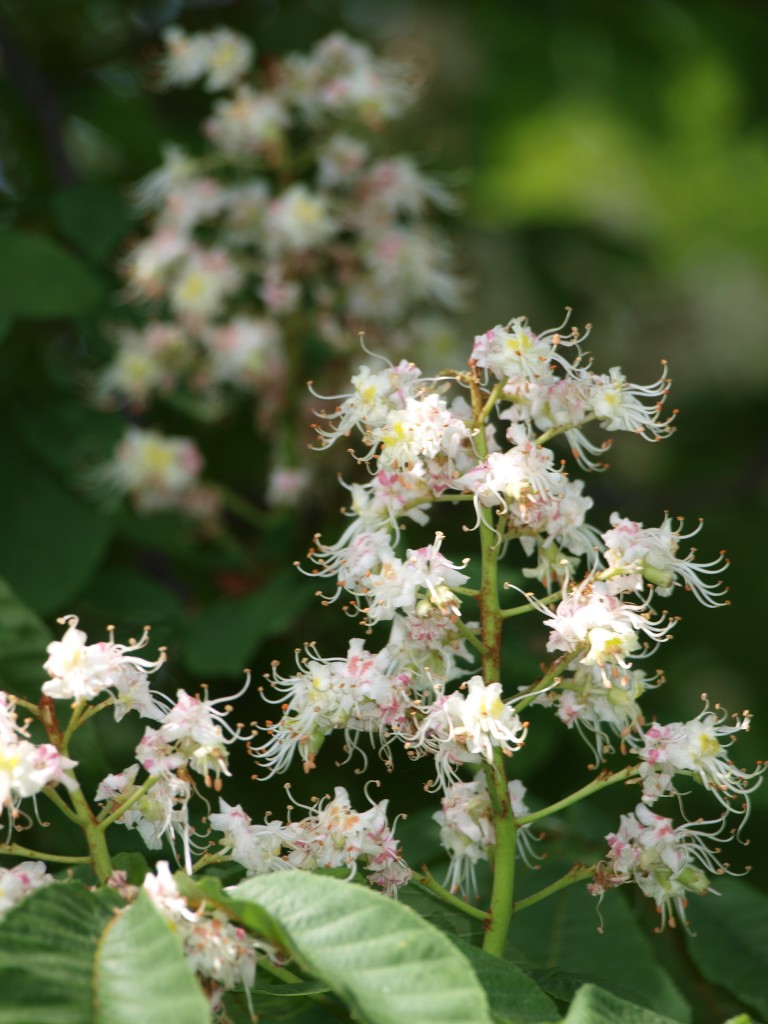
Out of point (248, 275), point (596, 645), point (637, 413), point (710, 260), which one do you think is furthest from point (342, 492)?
point (710, 260)

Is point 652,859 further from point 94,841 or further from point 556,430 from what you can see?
point 94,841

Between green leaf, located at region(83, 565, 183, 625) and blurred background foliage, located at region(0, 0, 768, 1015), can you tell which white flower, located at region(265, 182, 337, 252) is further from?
green leaf, located at region(83, 565, 183, 625)

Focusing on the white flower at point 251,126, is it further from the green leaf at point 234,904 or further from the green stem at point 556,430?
the green leaf at point 234,904

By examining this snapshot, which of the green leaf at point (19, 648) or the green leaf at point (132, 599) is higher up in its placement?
the green leaf at point (132, 599)

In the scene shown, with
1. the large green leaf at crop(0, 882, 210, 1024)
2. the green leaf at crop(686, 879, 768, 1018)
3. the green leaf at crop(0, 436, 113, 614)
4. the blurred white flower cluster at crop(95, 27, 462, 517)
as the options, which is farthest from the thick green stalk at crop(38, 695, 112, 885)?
the blurred white flower cluster at crop(95, 27, 462, 517)

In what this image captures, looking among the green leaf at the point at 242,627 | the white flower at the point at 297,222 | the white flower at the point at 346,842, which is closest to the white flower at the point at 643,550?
the white flower at the point at 346,842

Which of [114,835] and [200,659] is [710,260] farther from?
[114,835]

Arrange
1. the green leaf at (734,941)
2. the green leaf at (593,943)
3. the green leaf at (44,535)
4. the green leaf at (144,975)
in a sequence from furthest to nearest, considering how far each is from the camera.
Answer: the green leaf at (44,535)
the green leaf at (734,941)
the green leaf at (593,943)
the green leaf at (144,975)

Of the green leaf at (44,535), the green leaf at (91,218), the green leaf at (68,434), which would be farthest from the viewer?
the green leaf at (91,218)
